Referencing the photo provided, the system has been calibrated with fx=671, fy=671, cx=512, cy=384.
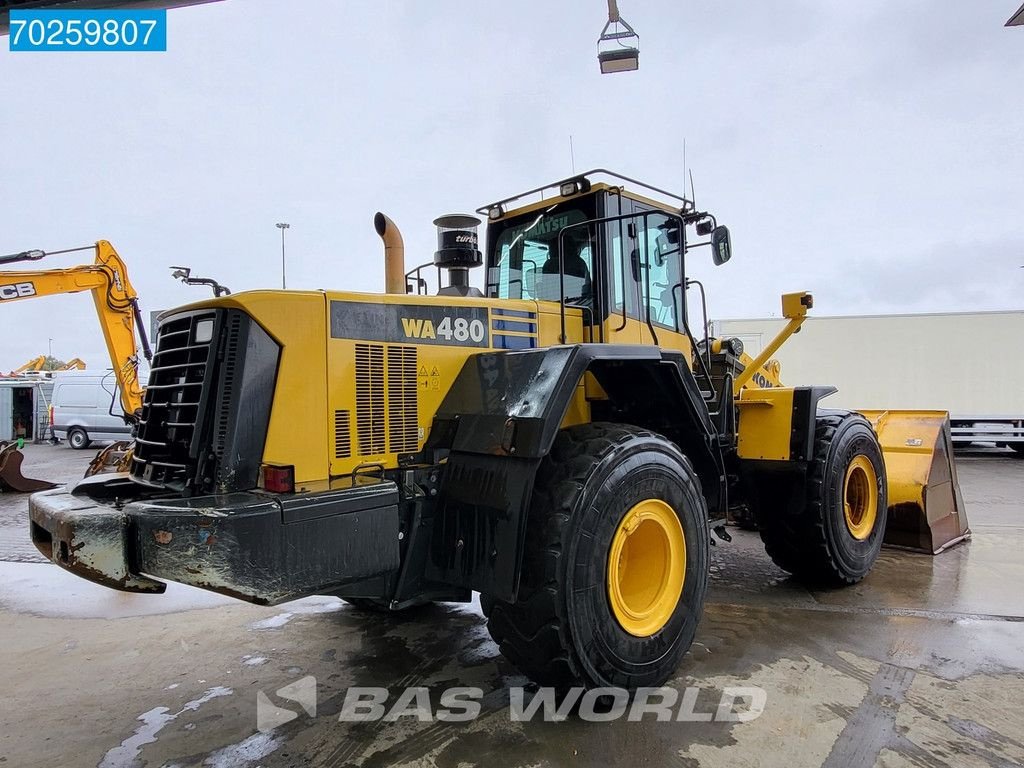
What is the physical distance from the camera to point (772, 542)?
5180mm

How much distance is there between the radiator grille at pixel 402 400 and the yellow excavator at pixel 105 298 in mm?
8365

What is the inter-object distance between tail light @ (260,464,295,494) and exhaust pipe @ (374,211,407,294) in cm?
163

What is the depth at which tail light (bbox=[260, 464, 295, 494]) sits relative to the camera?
2.78 m

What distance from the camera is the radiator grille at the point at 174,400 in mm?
2918

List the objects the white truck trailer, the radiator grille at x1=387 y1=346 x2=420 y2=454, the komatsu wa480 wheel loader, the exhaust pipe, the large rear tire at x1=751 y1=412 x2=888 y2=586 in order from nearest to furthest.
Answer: the komatsu wa480 wheel loader, the radiator grille at x1=387 y1=346 x2=420 y2=454, the exhaust pipe, the large rear tire at x1=751 y1=412 x2=888 y2=586, the white truck trailer

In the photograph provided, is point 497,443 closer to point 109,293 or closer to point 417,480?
point 417,480

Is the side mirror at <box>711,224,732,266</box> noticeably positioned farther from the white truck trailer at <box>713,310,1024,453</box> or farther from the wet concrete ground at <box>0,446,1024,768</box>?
the white truck trailer at <box>713,310,1024,453</box>

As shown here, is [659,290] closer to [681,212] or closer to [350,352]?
[681,212]

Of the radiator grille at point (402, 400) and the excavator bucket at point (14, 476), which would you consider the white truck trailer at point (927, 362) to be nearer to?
the radiator grille at point (402, 400)

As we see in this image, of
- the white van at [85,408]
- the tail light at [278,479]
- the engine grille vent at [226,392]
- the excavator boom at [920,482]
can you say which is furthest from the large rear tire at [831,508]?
the white van at [85,408]

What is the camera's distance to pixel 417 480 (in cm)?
314

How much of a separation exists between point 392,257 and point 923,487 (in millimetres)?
4958

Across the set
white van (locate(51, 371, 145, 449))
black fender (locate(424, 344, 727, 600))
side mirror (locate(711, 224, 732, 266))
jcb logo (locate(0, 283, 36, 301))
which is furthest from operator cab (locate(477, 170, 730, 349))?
white van (locate(51, 371, 145, 449))

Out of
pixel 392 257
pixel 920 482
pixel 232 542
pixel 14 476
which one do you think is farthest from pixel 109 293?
pixel 920 482
